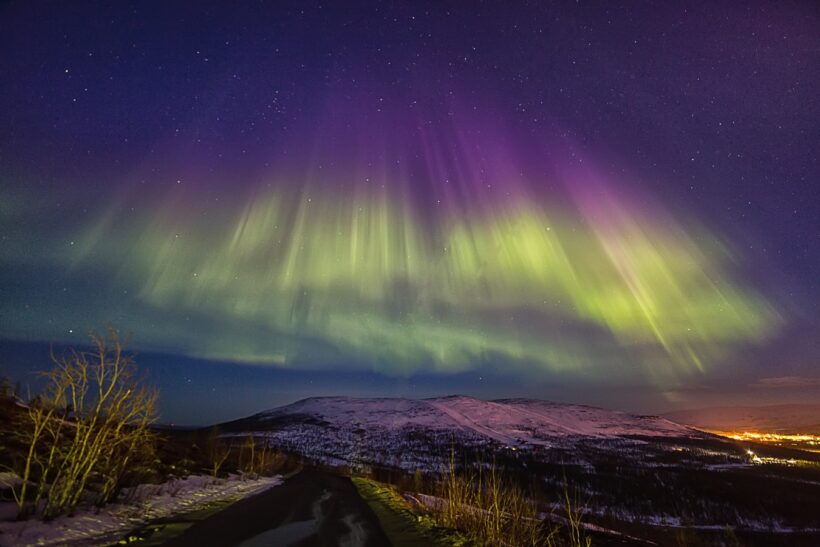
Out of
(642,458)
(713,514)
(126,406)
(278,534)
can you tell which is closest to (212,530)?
(278,534)

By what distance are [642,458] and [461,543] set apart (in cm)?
15625

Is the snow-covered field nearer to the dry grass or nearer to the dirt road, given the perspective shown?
the dirt road

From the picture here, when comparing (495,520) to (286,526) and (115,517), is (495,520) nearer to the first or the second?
(286,526)

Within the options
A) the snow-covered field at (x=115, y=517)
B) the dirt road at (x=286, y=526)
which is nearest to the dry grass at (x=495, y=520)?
the dirt road at (x=286, y=526)

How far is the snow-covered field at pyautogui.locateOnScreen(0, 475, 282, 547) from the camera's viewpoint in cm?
870

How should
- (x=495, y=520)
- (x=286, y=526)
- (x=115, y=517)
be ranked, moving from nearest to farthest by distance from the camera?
1. (x=115, y=517)
2. (x=495, y=520)
3. (x=286, y=526)

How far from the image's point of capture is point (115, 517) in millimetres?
11633

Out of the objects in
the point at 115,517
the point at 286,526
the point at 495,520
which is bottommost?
the point at 286,526

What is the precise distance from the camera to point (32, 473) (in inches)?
496

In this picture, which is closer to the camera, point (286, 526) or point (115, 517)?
point (115, 517)

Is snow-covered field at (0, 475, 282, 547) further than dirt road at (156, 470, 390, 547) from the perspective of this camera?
No

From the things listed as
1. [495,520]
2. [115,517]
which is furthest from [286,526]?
[495,520]

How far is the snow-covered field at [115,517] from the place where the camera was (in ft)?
28.6

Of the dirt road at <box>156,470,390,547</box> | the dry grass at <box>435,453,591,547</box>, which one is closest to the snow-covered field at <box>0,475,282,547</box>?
the dirt road at <box>156,470,390,547</box>
